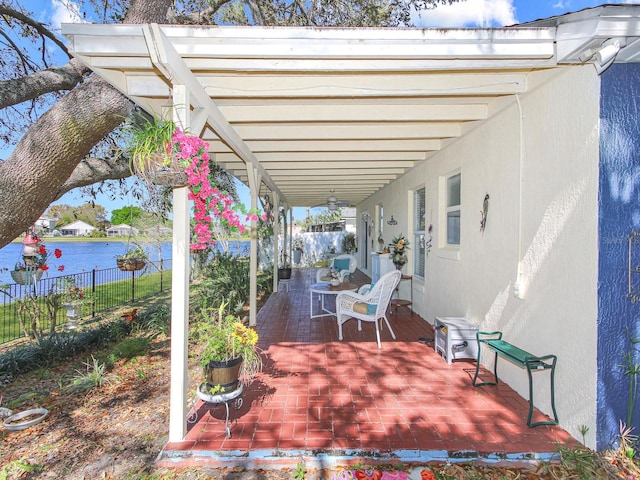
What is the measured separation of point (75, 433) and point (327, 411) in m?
2.02

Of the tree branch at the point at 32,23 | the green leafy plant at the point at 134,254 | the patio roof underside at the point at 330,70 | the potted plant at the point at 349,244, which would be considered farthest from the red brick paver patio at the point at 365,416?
the potted plant at the point at 349,244

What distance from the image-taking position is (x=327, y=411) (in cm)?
267

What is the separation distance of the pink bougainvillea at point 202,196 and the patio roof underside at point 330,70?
1.78ft

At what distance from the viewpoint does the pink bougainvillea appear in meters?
2.12

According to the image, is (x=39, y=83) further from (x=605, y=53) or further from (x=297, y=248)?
(x=297, y=248)

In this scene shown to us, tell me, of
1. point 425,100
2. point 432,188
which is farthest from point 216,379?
point 432,188

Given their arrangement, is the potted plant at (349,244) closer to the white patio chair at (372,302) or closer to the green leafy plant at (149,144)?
the white patio chair at (372,302)

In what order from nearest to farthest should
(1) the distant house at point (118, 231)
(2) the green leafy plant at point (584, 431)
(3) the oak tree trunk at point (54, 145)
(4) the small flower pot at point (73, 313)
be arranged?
(2) the green leafy plant at point (584, 431), (3) the oak tree trunk at point (54, 145), (4) the small flower pot at point (73, 313), (1) the distant house at point (118, 231)

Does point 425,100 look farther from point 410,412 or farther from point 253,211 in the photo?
point 410,412

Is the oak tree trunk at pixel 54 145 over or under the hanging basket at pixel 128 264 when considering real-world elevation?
over

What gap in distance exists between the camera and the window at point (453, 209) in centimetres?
461

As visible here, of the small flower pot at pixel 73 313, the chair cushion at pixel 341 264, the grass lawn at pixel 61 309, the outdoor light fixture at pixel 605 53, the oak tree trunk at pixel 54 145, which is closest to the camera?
the outdoor light fixture at pixel 605 53

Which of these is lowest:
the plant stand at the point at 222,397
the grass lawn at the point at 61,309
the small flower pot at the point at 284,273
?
the grass lawn at the point at 61,309

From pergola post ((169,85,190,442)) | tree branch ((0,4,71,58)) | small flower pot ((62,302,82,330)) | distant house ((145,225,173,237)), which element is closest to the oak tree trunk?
pergola post ((169,85,190,442))
